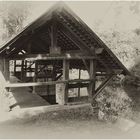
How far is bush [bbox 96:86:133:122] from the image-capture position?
38.6 feet

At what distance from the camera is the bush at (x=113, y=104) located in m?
11.8

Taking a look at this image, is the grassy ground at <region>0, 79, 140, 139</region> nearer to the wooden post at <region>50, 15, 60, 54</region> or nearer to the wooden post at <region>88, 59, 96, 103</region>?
the wooden post at <region>88, 59, 96, 103</region>

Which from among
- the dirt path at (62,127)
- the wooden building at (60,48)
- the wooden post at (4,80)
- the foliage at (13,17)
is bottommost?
the dirt path at (62,127)

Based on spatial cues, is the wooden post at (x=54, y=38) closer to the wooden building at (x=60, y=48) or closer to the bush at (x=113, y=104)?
the wooden building at (x=60, y=48)

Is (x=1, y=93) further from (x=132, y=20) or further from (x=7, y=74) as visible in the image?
(x=132, y=20)

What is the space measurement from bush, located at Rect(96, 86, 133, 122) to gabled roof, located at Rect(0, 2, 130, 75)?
9.06 feet

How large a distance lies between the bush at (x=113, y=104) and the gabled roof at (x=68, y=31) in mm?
2761

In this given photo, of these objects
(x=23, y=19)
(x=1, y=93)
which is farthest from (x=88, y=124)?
(x=23, y=19)

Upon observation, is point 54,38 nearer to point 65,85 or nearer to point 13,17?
point 65,85

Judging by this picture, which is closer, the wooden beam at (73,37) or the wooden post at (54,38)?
the wooden post at (54,38)

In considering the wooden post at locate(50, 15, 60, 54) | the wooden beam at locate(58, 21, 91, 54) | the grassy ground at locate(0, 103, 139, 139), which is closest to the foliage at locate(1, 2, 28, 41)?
the grassy ground at locate(0, 103, 139, 139)

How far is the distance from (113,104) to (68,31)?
636 cm

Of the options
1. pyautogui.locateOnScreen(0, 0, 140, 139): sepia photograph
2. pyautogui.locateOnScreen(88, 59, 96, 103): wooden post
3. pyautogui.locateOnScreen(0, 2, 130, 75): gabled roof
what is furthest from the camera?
pyautogui.locateOnScreen(88, 59, 96, 103): wooden post

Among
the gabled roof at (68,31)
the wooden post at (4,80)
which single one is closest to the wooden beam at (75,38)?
the gabled roof at (68,31)
